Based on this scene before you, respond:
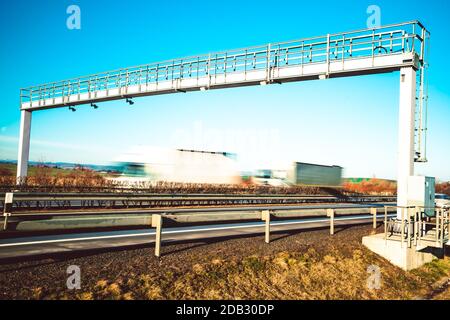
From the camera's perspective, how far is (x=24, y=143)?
28.9m

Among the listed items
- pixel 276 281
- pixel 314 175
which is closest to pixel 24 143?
pixel 276 281

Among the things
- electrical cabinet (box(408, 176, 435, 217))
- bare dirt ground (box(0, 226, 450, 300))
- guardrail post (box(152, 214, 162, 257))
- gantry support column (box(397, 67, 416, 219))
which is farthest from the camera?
gantry support column (box(397, 67, 416, 219))

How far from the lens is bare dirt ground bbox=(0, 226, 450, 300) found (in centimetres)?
613

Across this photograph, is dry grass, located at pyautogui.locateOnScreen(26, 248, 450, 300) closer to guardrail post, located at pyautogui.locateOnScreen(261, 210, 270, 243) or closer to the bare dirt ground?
the bare dirt ground

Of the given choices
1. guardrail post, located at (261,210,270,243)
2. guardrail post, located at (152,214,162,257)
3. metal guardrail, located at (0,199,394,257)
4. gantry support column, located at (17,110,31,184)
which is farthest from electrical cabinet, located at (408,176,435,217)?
gantry support column, located at (17,110,31,184)

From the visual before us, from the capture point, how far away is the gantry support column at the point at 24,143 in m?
28.5

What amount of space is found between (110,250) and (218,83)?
41.7 feet

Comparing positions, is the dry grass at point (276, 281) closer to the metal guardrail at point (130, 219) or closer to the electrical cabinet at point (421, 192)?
the metal guardrail at point (130, 219)

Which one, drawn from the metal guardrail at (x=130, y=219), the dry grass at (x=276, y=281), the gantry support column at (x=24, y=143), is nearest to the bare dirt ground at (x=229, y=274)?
the dry grass at (x=276, y=281)

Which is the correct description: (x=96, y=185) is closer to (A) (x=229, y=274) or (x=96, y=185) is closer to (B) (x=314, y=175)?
(A) (x=229, y=274)

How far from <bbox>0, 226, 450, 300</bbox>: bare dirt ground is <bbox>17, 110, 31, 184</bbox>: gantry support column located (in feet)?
78.3

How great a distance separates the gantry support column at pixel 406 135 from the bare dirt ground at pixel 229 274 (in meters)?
2.94

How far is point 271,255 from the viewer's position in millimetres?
9164

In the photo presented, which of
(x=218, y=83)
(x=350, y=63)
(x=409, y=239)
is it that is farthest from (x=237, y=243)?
(x=218, y=83)
